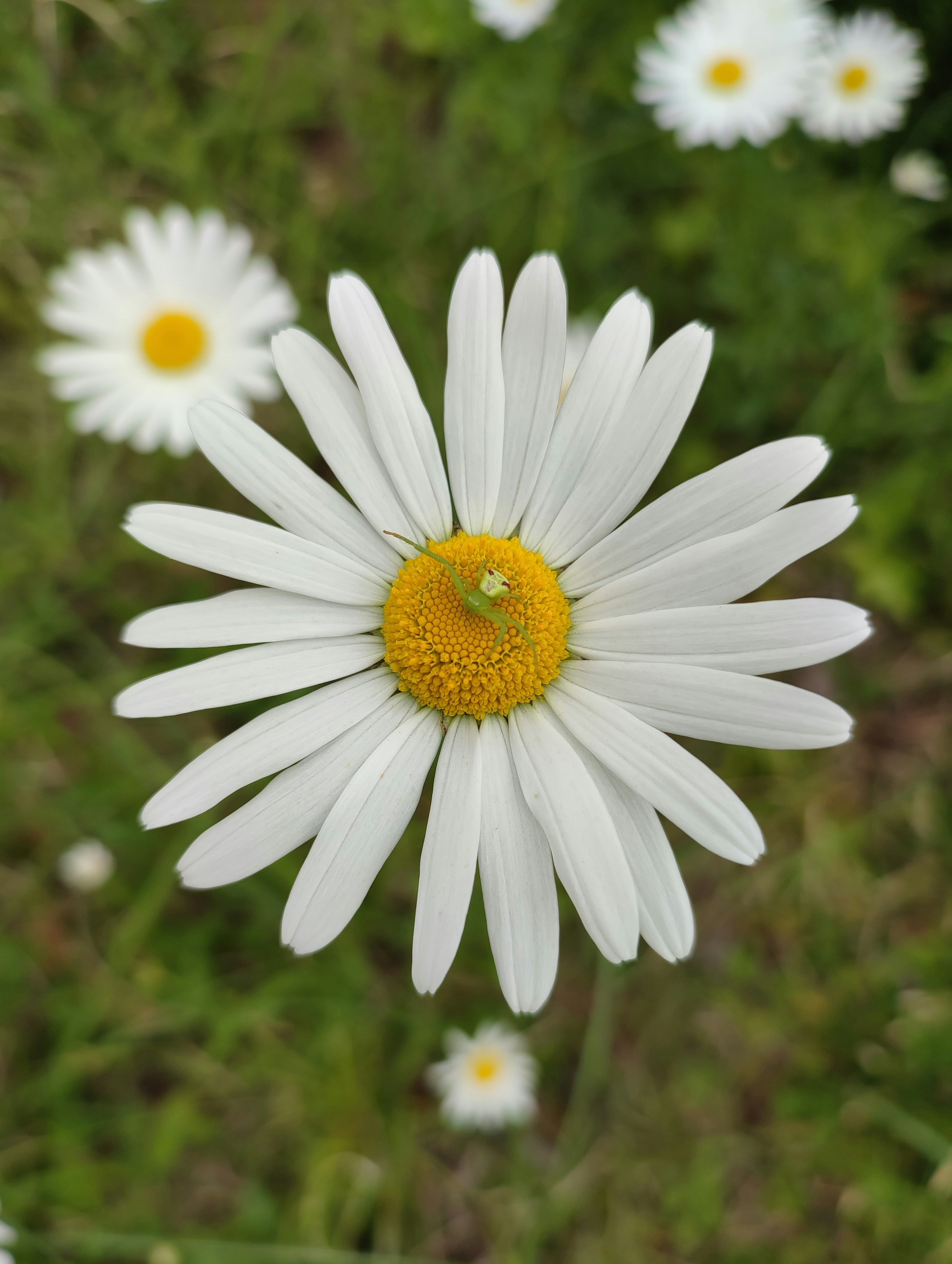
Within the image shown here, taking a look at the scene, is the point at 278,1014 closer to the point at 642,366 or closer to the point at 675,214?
the point at 642,366

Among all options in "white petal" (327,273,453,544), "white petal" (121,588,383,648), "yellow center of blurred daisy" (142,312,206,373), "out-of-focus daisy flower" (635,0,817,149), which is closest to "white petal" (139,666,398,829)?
"white petal" (121,588,383,648)

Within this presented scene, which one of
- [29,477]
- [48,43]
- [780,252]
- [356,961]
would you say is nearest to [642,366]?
[780,252]

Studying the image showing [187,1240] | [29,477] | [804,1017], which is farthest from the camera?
[29,477]

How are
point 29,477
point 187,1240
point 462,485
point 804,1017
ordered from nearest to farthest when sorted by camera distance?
point 462,485 < point 187,1240 < point 804,1017 < point 29,477

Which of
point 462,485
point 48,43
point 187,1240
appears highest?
point 48,43

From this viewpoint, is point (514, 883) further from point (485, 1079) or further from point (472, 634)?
point (485, 1079)

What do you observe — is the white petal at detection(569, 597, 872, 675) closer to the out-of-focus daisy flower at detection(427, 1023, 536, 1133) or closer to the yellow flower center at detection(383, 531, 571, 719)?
the yellow flower center at detection(383, 531, 571, 719)

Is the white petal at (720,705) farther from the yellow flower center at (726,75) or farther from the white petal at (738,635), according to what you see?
the yellow flower center at (726,75)

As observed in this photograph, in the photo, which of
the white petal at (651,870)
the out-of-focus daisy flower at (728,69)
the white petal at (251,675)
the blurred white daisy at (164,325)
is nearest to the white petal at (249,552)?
the white petal at (251,675)
